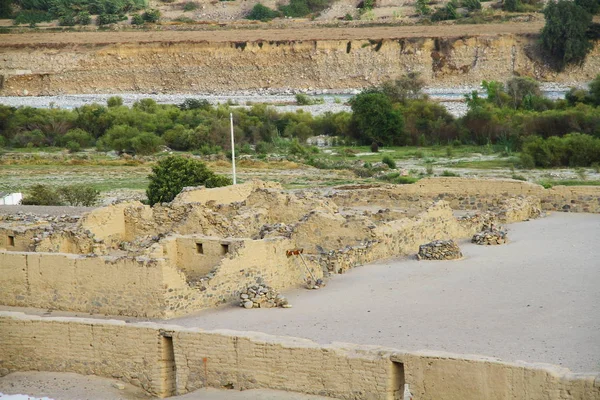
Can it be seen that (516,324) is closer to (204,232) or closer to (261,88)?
(204,232)

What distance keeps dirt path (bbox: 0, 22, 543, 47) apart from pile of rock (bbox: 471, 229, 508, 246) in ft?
195

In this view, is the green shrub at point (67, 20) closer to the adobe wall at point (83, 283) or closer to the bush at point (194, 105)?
the bush at point (194, 105)

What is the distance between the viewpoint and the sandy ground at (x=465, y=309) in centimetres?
1465

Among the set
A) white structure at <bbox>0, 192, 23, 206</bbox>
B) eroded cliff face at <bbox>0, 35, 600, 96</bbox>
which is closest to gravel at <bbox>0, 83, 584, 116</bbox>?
eroded cliff face at <bbox>0, 35, 600, 96</bbox>

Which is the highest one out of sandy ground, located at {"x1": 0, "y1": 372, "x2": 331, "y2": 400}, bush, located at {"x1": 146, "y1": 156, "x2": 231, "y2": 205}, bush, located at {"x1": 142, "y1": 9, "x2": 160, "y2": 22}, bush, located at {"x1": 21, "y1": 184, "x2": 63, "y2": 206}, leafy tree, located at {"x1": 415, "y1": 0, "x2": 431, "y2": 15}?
sandy ground, located at {"x1": 0, "y1": 372, "x2": 331, "y2": 400}

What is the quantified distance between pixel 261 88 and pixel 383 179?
47.7 meters

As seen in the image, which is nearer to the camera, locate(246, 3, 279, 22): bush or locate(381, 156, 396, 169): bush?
locate(381, 156, 396, 169): bush

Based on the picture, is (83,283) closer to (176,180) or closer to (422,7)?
(176,180)

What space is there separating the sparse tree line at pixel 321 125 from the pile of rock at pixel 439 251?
71.0ft

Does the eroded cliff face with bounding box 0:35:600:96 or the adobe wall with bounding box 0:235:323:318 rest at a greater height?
the adobe wall with bounding box 0:235:323:318

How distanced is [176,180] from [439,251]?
1081 centimetres

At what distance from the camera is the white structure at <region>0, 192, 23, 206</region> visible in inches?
1283

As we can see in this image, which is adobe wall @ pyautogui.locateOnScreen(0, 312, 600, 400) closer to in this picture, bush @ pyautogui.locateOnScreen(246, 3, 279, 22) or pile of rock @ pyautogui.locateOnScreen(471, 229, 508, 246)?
pile of rock @ pyautogui.locateOnScreen(471, 229, 508, 246)

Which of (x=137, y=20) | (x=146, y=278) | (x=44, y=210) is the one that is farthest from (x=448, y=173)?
(x=137, y=20)
